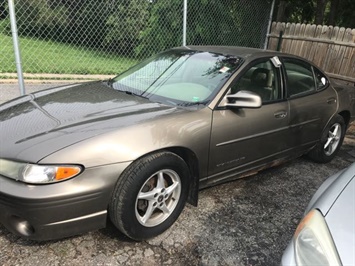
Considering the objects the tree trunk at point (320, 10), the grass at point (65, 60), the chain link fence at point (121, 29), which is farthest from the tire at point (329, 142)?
the tree trunk at point (320, 10)

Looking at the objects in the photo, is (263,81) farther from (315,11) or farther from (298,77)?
(315,11)

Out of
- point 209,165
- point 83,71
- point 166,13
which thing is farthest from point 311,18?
point 209,165

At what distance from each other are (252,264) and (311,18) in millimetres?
11093

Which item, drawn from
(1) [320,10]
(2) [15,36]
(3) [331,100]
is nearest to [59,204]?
(2) [15,36]

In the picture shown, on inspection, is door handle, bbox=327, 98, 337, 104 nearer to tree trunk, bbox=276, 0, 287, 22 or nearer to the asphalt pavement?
the asphalt pavement

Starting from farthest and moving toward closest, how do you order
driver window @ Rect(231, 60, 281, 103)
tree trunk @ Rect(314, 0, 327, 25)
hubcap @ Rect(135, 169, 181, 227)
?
tree trunk @ Rect(314, 0, 327, 25)
driver window @ Rect(231, 60, 281, 103)
hubcap @ Rect(135, 169, 181, 227)

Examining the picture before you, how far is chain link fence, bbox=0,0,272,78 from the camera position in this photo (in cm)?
799

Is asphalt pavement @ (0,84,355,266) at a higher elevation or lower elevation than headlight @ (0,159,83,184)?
lower

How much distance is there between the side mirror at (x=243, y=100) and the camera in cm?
281

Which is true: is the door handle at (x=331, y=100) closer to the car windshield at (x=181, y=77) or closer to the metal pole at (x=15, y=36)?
the car windshield at (x=181, y=77)

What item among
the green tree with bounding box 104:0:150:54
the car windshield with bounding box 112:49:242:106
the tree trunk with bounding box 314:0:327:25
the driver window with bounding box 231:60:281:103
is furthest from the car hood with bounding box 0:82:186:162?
the tree trunk with bounding box 314:0:327:25

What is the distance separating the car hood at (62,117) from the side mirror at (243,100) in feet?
1.74

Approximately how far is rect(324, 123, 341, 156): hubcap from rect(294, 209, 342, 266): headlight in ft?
9.70

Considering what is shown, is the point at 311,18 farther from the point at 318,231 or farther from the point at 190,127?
the point at 318,231
